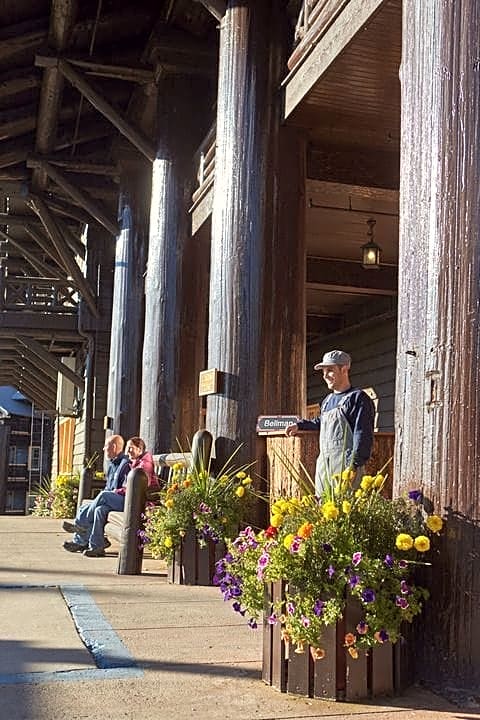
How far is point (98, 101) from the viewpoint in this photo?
436 inches

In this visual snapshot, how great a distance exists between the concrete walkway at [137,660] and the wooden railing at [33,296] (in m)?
11.9

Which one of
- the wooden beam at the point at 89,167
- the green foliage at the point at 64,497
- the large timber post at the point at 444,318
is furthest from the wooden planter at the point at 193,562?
the wooden beam at the point at 89,167

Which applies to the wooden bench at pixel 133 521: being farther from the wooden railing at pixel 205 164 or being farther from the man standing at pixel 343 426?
the wooden railing at pixel 205 164

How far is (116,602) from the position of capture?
18.0 ft

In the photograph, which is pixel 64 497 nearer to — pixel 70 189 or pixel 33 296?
pixel 70 189

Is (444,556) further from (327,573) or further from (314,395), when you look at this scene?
(314,395)

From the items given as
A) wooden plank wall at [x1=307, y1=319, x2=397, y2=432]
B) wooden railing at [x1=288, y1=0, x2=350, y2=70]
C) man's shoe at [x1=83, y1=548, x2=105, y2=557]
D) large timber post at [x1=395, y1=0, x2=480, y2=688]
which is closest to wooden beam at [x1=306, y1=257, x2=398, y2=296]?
wooden plank wall at [x1=307, y1=319, x2=397, y2=432]

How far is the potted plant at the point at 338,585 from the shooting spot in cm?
349

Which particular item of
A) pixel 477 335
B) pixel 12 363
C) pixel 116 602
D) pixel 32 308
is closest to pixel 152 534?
pixel 116 602

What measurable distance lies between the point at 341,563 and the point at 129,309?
1045cm

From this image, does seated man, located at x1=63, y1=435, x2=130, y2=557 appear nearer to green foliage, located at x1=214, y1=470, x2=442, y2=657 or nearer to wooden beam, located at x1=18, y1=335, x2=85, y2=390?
green foliage, located at x1=214, y1=470, x2=442, y2=657

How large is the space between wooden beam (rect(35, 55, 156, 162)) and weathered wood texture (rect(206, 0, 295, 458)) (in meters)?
3.39

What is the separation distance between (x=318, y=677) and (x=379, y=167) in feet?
18.7

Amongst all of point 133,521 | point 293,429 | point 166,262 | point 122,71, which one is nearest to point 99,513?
point 133,521
